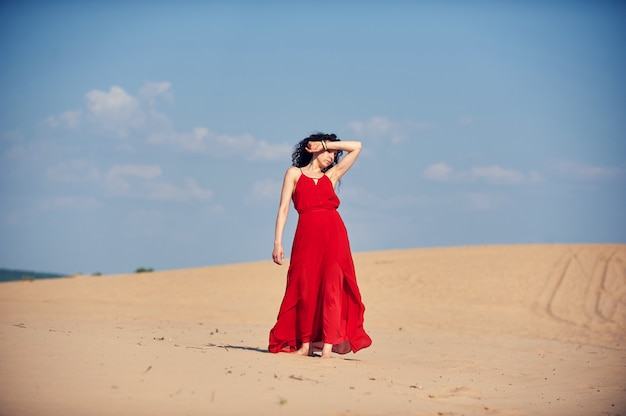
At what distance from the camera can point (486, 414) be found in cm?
668

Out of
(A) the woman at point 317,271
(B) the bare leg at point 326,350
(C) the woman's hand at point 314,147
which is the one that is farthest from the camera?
(C) the woman's hand at point 314,147

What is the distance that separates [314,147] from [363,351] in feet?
13.5

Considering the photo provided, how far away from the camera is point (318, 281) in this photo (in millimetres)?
8969

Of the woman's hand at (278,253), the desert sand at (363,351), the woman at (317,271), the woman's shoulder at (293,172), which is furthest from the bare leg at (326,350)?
the woman's shoulder at (293,172)

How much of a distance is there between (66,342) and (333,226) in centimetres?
305

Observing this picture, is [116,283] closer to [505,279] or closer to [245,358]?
[505,279]

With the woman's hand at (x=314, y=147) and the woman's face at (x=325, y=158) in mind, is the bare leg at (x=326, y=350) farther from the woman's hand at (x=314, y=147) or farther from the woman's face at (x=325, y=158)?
the woman's hand at (x=314, y=147)

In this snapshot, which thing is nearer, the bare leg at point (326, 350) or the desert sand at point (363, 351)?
the desert sand at point (363, 351)

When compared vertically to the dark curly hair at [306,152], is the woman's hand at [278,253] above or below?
below

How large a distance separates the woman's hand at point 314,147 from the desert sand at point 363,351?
2.28 meters

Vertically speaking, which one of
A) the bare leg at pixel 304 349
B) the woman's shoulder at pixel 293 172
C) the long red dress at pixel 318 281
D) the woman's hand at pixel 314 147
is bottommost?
the bare leg at pixel 304 349

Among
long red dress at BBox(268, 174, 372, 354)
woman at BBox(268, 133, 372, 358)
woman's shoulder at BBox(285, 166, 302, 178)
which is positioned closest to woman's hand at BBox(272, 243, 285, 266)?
woman at BBox(268, 133, 372, 358)

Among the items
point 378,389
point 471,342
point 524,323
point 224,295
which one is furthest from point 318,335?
point 224,295

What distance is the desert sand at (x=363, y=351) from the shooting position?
6.15m
